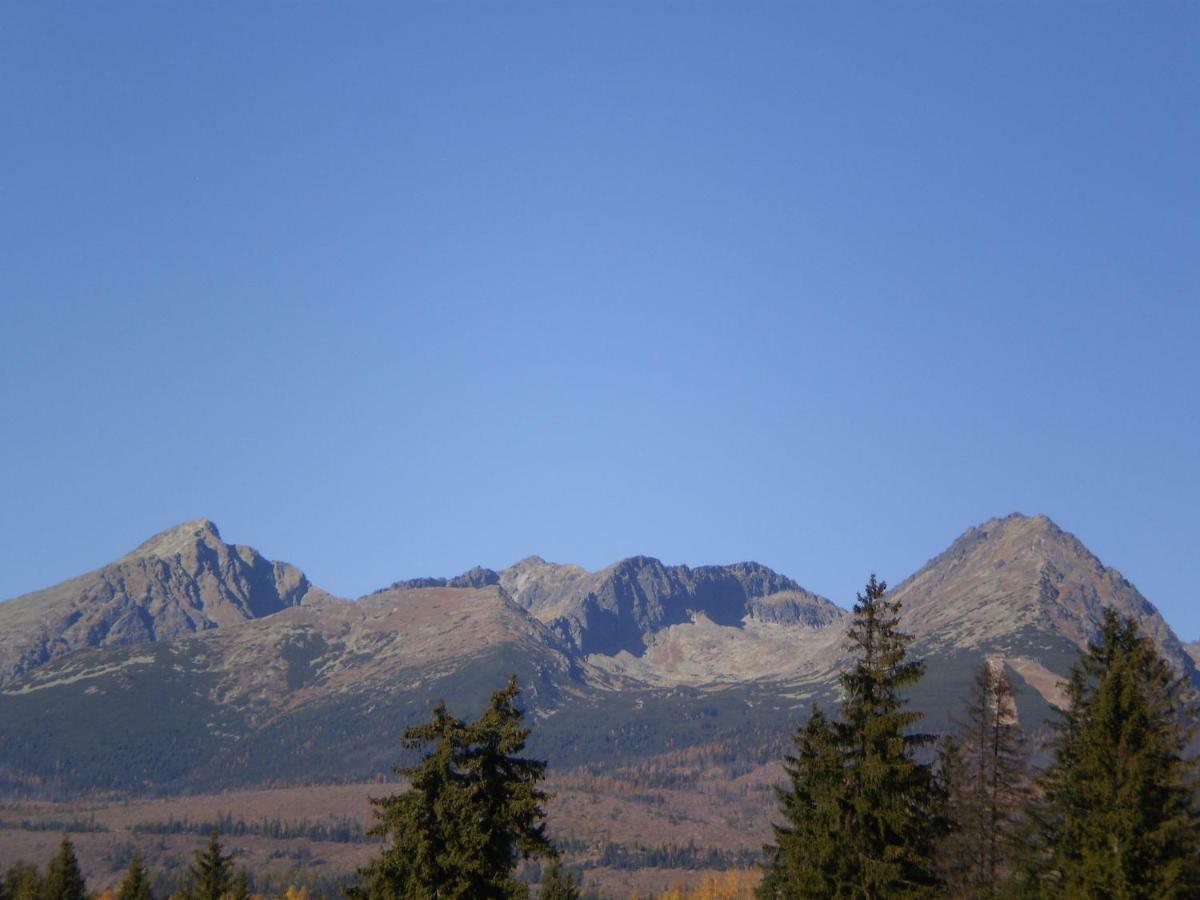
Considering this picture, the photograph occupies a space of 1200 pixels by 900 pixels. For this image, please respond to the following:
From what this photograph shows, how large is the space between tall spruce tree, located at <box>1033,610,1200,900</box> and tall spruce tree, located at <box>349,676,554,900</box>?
17465 millimetres

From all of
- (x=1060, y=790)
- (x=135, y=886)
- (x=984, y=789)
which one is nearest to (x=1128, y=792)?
(x=1060, y=790)

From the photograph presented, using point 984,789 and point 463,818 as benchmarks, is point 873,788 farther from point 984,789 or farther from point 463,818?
point 984,789

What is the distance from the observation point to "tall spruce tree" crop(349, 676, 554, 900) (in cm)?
4591

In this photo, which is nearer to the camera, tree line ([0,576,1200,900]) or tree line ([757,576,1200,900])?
tree line ([757,576,1200,900])

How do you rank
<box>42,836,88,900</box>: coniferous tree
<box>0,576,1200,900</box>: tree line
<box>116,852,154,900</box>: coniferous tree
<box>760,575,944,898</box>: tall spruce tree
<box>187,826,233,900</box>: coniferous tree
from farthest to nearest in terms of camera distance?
1. <box>42,836,88,900</box>: coniferous tree
2. <box>116,852,154,900</box>: coniferous tree
3. <box>187,826,233,900</box>: coniferous tree
4. <box>760,575,944,898</box>: tall spruce tree
5. <box>0,576,1200,900</box>: tree line

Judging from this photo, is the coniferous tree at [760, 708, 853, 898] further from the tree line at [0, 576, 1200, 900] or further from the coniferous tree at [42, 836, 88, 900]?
the coniferous tree at [42, 836, 88, 900]

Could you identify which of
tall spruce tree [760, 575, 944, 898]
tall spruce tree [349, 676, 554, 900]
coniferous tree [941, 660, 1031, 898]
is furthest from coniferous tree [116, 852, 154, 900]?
tall spruce tree [760, 575, 944, 898]

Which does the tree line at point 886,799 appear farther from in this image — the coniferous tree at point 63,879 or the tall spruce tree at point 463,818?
the coniferous tree at point 63,879

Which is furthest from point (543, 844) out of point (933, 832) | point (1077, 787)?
point (1077, 787)

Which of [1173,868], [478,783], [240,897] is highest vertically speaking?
[478,783]

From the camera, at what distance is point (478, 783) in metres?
46.9

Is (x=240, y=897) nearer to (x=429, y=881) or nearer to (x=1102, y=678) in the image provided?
(x=429, y=881)

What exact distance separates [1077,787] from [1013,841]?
11.0 meters

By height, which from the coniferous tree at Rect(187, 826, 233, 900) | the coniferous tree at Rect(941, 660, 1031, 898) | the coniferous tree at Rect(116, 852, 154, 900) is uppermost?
the coniferous tree at Rect(941, 660, 1031, 898)
